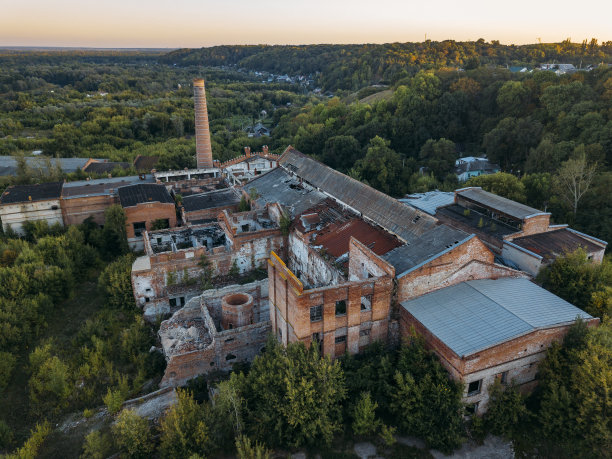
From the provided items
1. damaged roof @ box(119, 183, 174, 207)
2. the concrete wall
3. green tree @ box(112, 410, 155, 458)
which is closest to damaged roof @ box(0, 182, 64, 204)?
the concrete wall

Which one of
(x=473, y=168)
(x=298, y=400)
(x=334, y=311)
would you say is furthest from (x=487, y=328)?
(x=473, y=168)

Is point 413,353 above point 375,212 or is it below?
below

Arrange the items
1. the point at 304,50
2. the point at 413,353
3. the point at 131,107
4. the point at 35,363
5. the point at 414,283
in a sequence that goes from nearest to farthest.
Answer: the point at 413,353 < the point at 414,283 < the point at 35,363 < the point at 131,107 < the point at 304,50

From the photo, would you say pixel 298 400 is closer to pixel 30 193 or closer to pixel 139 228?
pixel 139 228

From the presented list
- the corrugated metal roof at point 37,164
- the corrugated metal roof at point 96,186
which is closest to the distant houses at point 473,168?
the corrugated metal roof at point 96,186

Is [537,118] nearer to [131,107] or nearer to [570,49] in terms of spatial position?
[570,49]

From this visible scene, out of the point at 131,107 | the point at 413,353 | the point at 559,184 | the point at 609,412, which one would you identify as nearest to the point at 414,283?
the point at 413,353

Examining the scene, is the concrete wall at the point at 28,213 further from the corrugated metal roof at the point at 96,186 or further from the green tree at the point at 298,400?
the green tree at the point at 298,400
